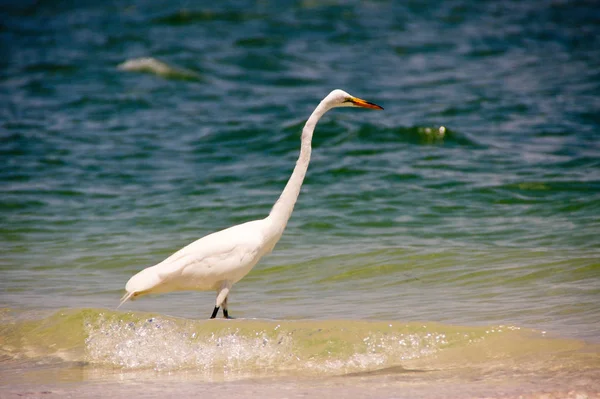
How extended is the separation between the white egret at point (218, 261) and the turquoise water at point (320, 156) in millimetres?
546

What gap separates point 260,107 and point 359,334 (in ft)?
35.8

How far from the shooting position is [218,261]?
20.9 feet

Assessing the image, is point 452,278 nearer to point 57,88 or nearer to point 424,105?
point 424,105

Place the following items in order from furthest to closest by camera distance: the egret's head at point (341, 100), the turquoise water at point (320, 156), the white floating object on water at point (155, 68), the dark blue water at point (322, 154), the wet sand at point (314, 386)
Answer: the white floating object on water at point (155, 68), the dark blue water at point (322, 154), the turquoise water at point (320, 156), the egret's head at point (341, 100), the wet sand at point (314, 386)

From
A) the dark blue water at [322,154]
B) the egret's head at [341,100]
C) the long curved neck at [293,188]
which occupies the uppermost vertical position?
the egret's head at [341,100]

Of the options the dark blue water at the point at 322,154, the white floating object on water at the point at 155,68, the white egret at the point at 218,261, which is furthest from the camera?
the white floating object on water at the point at 155,68

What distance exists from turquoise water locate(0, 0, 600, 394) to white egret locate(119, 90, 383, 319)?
0.55 meters

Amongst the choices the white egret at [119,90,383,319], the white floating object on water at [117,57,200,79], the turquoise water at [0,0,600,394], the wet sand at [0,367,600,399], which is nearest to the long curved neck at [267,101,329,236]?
the white egret at [119,90,383,319]

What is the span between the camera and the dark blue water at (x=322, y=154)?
774 centimetres

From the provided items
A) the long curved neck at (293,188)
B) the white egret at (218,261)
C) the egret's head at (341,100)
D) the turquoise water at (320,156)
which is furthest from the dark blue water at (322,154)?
the egret's head at (341,100)

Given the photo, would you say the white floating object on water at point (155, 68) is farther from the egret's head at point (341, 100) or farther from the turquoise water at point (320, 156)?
the egret's head at point (341, 100)

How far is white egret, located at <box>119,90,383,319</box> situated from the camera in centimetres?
625

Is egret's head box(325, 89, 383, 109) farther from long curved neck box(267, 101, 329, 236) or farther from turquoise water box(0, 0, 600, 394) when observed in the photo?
turquoise water box(0, 0, 600, 394)

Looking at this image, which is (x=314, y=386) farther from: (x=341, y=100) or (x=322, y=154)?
(x=322, y=154)
